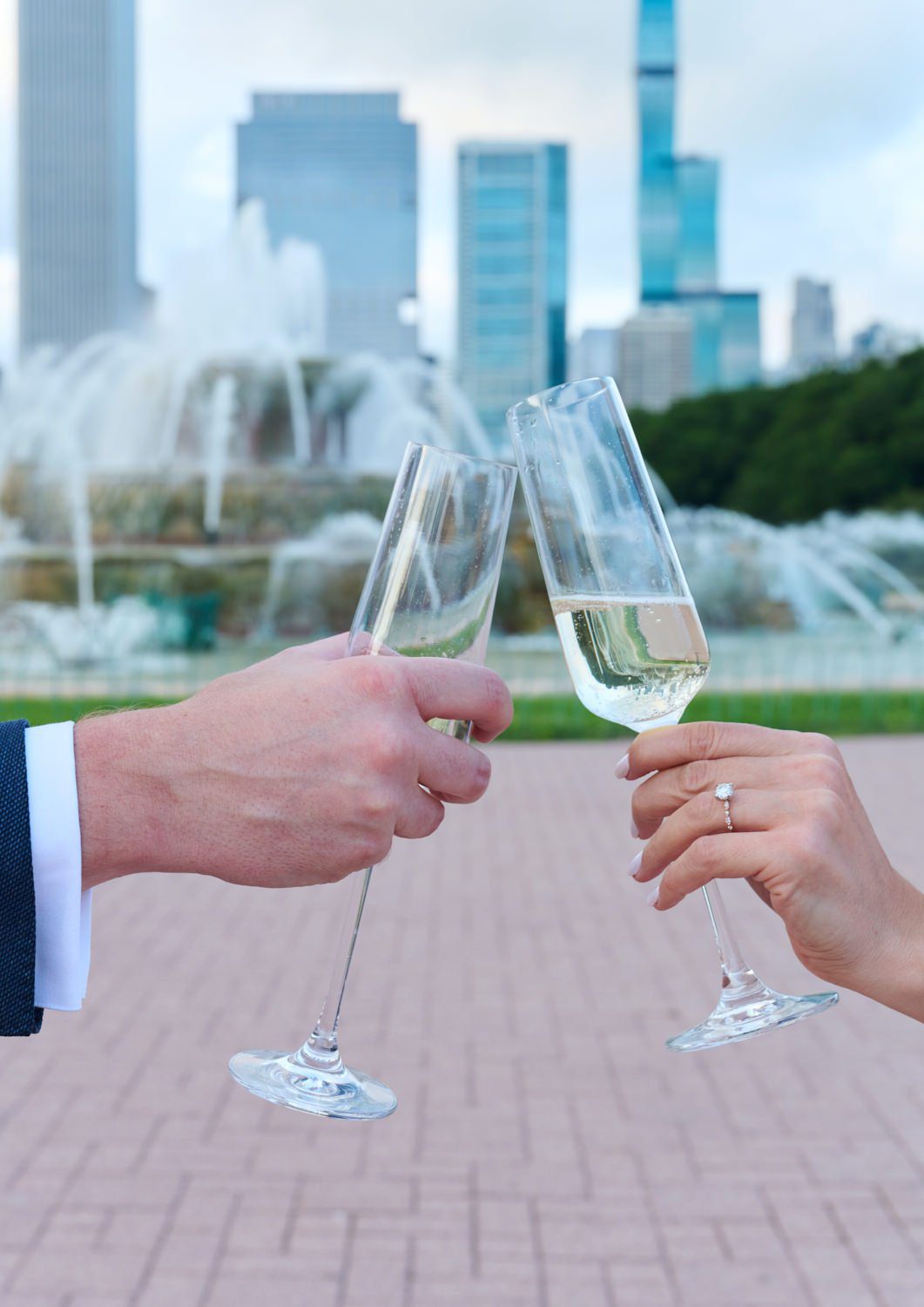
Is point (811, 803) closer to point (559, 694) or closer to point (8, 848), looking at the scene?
point (8, 848)

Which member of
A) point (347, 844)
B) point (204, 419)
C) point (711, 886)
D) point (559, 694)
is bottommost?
point (559, 694)

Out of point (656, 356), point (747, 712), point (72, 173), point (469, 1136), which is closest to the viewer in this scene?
point (469, 1136)

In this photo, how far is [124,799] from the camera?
149 cm

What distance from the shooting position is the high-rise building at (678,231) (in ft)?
606

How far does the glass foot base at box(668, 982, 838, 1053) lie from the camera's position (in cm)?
166

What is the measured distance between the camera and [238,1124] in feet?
14.0

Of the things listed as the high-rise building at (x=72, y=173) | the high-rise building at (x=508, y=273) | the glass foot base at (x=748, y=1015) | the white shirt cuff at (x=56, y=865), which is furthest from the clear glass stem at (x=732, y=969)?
the high-rise building at (x=508, y=273)

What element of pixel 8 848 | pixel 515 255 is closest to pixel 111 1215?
pixel 8 848

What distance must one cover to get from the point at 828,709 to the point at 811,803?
11640 millimetres

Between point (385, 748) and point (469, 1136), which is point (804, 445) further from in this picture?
point (385, 748)

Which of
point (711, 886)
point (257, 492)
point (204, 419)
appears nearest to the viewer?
point (711, 886)

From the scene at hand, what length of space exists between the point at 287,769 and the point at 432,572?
27 centimetres

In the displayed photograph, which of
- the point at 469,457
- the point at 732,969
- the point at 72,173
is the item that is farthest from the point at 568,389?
the point at 72,173

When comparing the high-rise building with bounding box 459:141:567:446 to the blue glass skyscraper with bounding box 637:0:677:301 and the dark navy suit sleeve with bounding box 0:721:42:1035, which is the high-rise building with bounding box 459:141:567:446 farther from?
the dark navy suit sleeve with bounding box 0:721:42:1035
